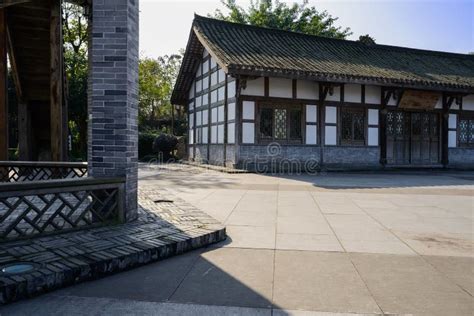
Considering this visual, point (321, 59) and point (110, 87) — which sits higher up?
point (321, 59)

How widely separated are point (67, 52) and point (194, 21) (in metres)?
11.8

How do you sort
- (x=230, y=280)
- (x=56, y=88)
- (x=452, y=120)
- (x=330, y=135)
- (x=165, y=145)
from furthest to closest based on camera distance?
(x=165, y=145) < (x=452, y=120) < (x=330, y=135) < (x=56, y=88) < (x=230, y=280)

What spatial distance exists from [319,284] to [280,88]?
1202cm

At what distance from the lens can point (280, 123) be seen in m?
14.6

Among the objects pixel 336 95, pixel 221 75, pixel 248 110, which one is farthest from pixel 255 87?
pixel 336 95

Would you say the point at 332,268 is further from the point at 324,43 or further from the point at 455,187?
the point at 324,43

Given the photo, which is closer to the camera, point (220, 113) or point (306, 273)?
point (306, 273)

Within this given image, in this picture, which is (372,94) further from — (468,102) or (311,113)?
(468,102)

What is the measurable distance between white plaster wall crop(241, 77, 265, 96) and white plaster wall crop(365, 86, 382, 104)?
15.8 feet

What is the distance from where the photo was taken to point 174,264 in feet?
11.8

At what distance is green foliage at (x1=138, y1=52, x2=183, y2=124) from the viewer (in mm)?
32281

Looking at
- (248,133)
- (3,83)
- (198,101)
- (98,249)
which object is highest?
(198,101)

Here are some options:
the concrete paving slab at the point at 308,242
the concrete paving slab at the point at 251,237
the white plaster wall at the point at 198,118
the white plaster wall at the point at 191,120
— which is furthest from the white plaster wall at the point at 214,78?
the concrete paving slab at the point at 308,242

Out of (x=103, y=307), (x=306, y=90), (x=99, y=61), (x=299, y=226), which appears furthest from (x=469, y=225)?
(x=306, y=90)
